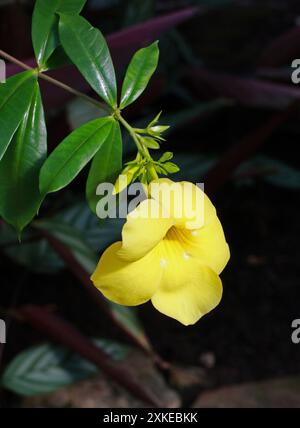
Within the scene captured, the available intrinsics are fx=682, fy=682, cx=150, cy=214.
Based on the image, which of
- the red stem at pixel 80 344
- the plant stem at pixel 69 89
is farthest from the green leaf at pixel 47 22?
the red stem at pixel 80 344

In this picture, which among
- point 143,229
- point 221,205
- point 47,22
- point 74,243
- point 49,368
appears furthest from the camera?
point 221,205

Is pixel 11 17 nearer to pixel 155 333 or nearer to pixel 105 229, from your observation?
pixel 105 229

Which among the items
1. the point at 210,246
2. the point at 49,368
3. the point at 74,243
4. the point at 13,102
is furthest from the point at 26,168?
the point at 49,368

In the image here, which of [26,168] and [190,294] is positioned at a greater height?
[26,168]

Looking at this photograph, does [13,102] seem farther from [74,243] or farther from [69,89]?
[74,243]

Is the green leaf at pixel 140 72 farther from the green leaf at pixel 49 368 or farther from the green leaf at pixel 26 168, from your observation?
the green leaf at pixel 49 368

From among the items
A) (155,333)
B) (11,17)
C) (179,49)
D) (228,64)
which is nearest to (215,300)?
(155,333)

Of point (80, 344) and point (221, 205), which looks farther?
point (221, 205)

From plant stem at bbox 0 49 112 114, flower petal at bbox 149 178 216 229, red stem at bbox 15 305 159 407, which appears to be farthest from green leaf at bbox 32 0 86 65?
red stem at bbox 15 305 159 407
